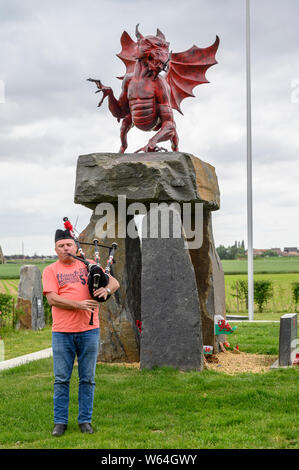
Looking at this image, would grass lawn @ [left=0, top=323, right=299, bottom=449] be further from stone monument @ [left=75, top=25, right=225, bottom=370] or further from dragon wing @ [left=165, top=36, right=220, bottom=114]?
dragon wing @ [left=165, top=36, right=220, bottom=114]

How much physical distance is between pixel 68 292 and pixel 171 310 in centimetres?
252

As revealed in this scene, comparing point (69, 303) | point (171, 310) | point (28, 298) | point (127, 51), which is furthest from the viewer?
point (28, 298)

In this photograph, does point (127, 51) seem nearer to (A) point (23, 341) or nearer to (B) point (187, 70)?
(B) point (187, 70)

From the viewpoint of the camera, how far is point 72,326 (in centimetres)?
479

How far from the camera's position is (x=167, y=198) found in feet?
24.7

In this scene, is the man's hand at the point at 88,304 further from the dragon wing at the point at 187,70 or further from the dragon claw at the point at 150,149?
the dragon wing at the point at 187,70

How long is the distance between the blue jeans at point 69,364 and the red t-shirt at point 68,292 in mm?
71

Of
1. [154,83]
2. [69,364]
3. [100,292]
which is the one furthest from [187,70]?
[69,364]

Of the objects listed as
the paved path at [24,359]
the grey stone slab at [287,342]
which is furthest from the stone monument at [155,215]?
the paved path at [24,359]

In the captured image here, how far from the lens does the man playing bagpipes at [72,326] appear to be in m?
4.79

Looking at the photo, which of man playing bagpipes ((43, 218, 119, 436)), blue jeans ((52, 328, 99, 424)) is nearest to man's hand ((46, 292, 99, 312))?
man playing bagpipes ((43, 218, 119, 436))
